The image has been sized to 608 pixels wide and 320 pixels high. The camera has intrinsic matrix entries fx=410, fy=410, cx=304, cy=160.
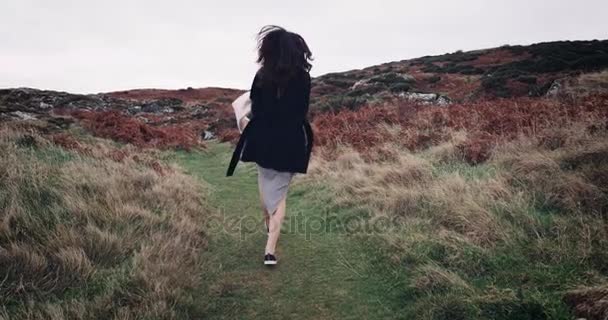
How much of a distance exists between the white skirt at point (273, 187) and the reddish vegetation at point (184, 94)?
3568cm

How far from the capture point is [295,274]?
4.03m

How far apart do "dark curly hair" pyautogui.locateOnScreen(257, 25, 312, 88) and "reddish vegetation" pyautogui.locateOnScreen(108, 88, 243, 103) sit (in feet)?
117

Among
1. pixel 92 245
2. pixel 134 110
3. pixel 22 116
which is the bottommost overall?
pixel 92 245

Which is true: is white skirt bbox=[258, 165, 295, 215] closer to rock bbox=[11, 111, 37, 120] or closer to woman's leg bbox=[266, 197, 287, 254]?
woman's leg bbox=[266, 197, 287, 254]

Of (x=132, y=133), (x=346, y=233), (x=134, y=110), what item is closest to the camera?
(x=346, y=233)

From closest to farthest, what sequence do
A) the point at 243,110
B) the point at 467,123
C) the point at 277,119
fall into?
the point at 277,119 → the point at 243,110 → the point at 467,123

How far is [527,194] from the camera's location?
4.78 metres

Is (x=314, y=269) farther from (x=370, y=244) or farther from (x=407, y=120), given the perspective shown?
(x=407, y=120)

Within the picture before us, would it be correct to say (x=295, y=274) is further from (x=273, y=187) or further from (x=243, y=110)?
(x=243, y=110)

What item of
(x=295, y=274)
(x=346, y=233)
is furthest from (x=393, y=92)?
(x=295, y=274)

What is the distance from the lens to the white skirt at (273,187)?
425cm

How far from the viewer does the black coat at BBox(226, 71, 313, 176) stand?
13.4 ft

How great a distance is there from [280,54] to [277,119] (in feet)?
2.13

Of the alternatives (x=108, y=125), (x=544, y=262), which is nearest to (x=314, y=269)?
(x=544, y=262)
